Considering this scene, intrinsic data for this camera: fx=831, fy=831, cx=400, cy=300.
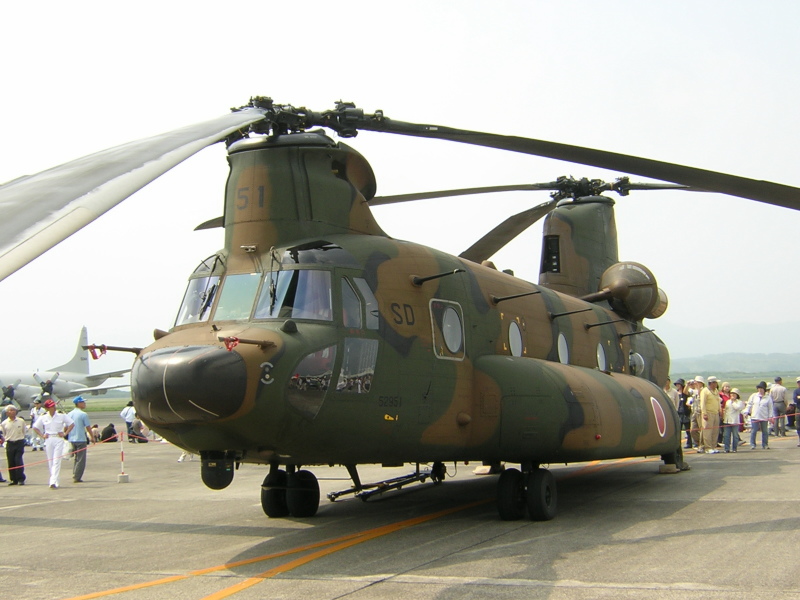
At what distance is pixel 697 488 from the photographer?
1284cm

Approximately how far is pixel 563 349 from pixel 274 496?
201 inches

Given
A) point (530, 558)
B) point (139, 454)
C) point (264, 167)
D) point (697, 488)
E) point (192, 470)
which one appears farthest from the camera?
point (139, 454)

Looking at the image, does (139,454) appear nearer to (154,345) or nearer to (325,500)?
(325,500)

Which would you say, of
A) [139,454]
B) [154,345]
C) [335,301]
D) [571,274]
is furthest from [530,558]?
[139,454]

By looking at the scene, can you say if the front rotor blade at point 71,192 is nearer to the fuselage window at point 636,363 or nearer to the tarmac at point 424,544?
the tarmac at point 424,544

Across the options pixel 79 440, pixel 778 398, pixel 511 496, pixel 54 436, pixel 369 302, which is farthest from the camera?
pixel 778 398

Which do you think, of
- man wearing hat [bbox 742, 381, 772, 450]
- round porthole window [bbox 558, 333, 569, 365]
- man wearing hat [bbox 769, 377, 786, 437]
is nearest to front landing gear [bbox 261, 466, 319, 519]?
round porthole window [bbox 558, 333, 569, 365]

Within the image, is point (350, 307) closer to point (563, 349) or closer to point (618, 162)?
point (618, 162)

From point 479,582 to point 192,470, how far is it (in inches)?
536

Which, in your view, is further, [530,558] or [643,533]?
[643,533]

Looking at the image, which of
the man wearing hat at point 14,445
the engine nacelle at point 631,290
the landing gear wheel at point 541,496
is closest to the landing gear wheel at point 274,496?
the landing gear wheel at point 541,496

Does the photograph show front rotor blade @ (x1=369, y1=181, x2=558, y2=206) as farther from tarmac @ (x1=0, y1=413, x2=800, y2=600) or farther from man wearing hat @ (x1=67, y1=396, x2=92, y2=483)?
man wearing hat @ (x1=67, y1=396, x2=92, y2=483)

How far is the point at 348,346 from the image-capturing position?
29.1 feet

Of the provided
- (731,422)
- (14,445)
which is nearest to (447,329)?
(14,445)
